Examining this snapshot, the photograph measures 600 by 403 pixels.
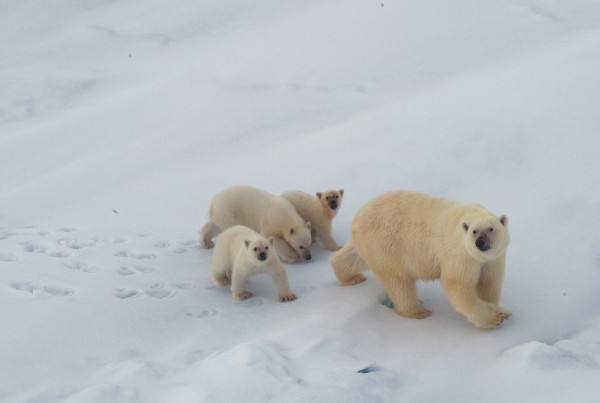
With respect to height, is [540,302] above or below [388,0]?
below

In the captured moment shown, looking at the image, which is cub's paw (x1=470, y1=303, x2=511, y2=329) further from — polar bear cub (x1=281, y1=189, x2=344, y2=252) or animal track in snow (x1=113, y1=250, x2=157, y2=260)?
animal track in snow (x1=113, y1=250, x2=157, y2=260)

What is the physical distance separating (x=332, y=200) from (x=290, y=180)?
1.05m

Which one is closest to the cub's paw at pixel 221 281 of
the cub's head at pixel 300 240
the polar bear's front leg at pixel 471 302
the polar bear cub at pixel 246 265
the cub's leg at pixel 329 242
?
the polar bear cub at pixel 246 265

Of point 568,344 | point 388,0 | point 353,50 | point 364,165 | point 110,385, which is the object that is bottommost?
point 110,385

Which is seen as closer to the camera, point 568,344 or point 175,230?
point 568,344

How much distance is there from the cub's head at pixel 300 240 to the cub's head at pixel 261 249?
74 cm

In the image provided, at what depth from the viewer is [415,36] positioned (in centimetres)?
1037

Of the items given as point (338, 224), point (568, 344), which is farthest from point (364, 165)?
point (568, 344)

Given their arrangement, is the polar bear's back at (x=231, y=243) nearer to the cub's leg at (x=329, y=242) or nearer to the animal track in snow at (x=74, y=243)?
the cub's leg at (x=329, y=242)

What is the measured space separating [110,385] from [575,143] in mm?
4916

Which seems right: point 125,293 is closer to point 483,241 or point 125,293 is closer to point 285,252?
point 285,252

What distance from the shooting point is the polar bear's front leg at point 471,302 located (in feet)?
14.8

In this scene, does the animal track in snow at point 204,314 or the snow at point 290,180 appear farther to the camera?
the animal track in snow at point 204,314

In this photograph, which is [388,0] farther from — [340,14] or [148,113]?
[148,113]
